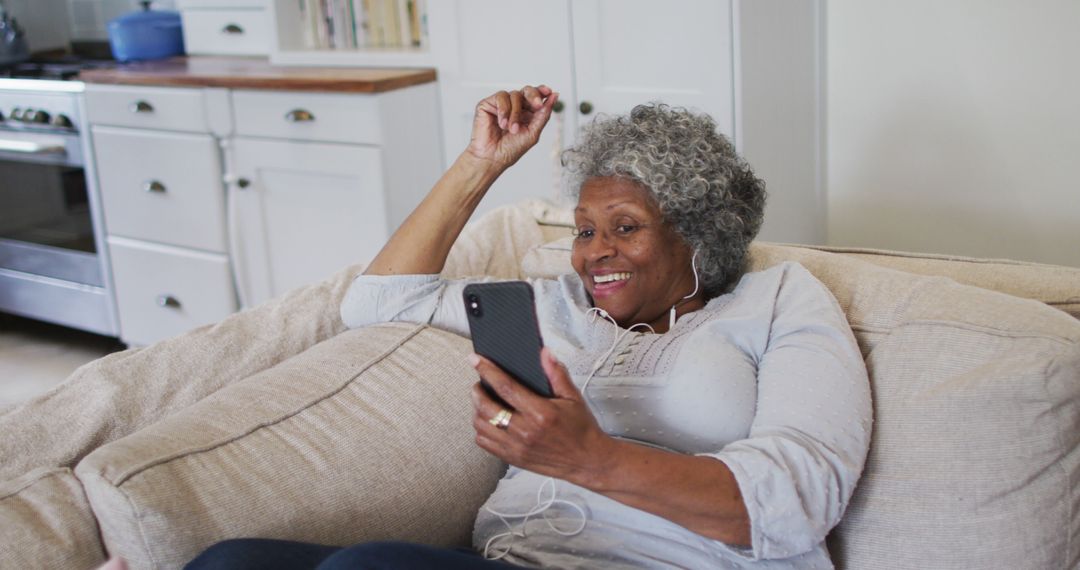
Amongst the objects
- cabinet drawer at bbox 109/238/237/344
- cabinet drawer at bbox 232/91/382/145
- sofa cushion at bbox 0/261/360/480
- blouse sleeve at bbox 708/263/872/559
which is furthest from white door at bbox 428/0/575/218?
blouse sleeve at bbox 708/263/872/559

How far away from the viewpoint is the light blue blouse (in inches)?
48.9

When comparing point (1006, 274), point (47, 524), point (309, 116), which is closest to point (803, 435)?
point (1006, 274)

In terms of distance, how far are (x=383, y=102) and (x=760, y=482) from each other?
2.00 m

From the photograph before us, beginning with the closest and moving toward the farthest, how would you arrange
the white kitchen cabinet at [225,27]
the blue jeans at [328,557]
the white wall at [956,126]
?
the blue jeans at [328,557]
the white wall at [956,126]
the white kitchen cabinet at [225,27]

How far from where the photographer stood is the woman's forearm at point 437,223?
1774 mm

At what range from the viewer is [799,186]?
109 inches

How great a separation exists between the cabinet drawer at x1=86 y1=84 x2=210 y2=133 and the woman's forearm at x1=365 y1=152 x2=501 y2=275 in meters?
1.70

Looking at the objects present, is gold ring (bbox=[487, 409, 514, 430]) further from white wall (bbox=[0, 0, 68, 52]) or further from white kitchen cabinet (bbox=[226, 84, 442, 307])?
white wall (bbox=[0, 0, 68, 52])

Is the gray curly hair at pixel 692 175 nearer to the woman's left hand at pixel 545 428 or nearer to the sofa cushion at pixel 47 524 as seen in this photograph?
the woman's left hand at pixel 545 428

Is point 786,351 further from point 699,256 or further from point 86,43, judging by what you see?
point 86,43

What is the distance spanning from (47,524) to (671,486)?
2.31 feet

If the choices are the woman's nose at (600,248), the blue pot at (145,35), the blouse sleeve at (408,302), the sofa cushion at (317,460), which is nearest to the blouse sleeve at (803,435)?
the woman's nose at (600,248)

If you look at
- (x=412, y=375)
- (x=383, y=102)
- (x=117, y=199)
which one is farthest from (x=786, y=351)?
(x=117, y=199)

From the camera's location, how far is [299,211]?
127 inches
